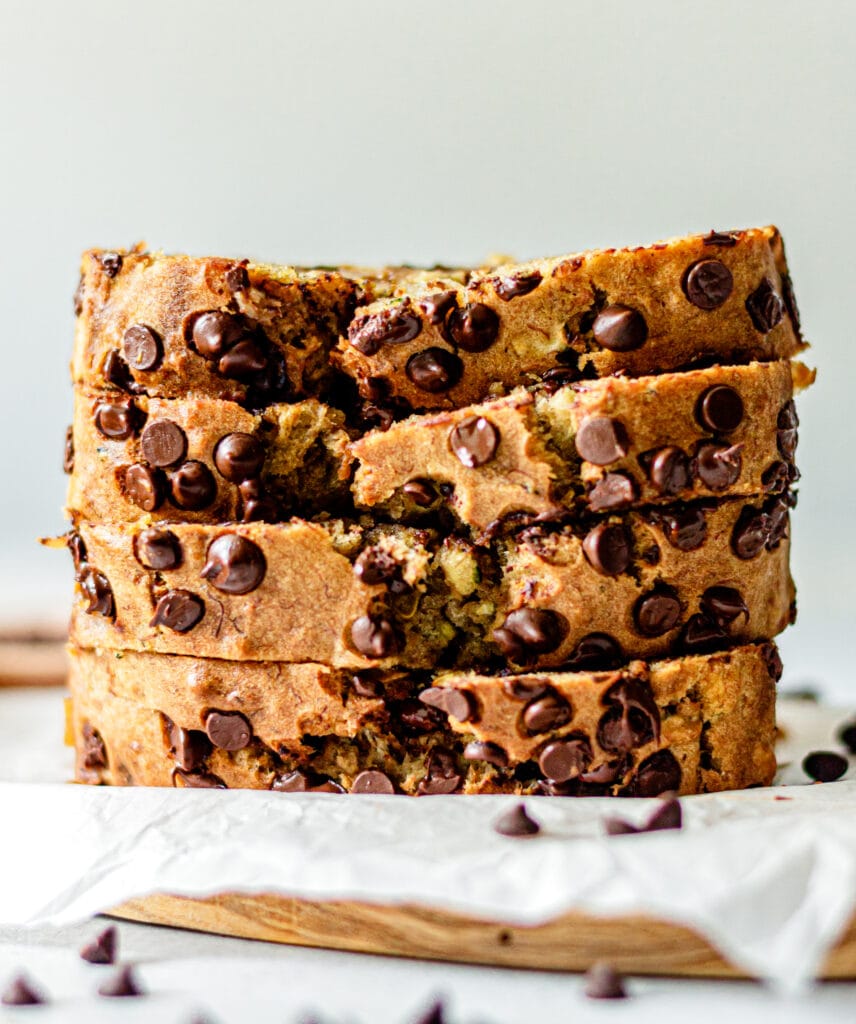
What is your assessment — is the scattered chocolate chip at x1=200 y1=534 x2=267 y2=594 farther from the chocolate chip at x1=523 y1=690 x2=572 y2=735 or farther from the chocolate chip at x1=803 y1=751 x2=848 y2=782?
the chocolate chip at x1=803 y1=751 x2=848 y2=782

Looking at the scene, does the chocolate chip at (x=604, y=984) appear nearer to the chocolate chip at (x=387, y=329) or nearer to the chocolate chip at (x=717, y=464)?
the chocolate chip at (x=717, y=464)

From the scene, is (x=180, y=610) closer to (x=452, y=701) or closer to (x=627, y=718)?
(x=452, y=701)

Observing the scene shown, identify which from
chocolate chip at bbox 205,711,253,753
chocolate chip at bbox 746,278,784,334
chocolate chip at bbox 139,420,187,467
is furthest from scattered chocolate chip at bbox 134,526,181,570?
chocolate chip at bbox 746,278,784,334

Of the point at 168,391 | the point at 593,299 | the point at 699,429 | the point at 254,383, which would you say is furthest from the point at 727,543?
the point at 168,391

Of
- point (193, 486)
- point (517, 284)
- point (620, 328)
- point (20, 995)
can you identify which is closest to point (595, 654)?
point (620, 328)


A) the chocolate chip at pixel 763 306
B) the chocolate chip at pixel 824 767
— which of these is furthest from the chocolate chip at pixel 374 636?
the chocolate chip at pixel 824 767

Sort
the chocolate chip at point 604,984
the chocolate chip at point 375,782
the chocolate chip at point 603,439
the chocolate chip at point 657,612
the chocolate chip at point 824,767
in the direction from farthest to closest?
the chocolate chip at point 824,767 → the chocolate chip at point 375,782 → the chocolate chip at point 657,612 → the chocolate chip at point 603,439 → the chocolate chip at point 604,984
